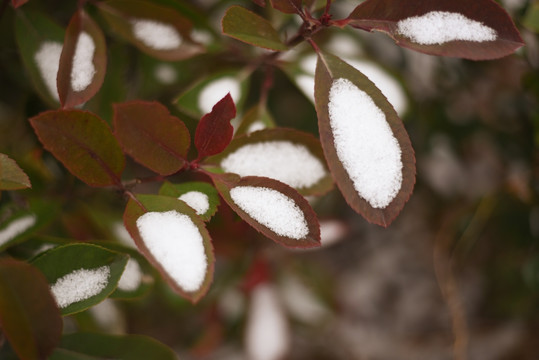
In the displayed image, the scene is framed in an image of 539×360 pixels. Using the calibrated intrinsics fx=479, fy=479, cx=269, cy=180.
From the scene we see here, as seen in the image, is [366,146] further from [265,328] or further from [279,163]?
[265,328]

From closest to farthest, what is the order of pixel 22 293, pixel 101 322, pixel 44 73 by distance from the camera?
1. pixel 22 293
2. pixel 44 73
3. pixel 101 322

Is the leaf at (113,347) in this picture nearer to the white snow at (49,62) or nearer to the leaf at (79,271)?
the leaf at (79,271)

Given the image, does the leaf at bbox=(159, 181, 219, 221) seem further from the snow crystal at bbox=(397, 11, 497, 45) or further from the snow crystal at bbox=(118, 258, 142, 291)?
the snow crystal at bbox=(397, 11, 497, 45)

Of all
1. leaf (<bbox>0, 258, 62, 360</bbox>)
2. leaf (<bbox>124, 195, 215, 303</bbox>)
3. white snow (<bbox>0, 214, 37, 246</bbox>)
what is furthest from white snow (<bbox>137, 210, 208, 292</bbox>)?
white snow (<bbox>0, 214, 37, 246</bbox>)

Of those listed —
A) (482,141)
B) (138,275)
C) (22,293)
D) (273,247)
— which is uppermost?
(482,141)

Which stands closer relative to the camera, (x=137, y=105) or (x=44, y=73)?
(x=137, y=105)

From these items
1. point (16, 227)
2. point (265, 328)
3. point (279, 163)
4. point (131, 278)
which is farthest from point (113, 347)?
point (265, 328)

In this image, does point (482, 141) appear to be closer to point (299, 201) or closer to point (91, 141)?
point (299, 201)

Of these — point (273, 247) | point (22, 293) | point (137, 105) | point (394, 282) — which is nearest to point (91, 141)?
point (137, 105)
